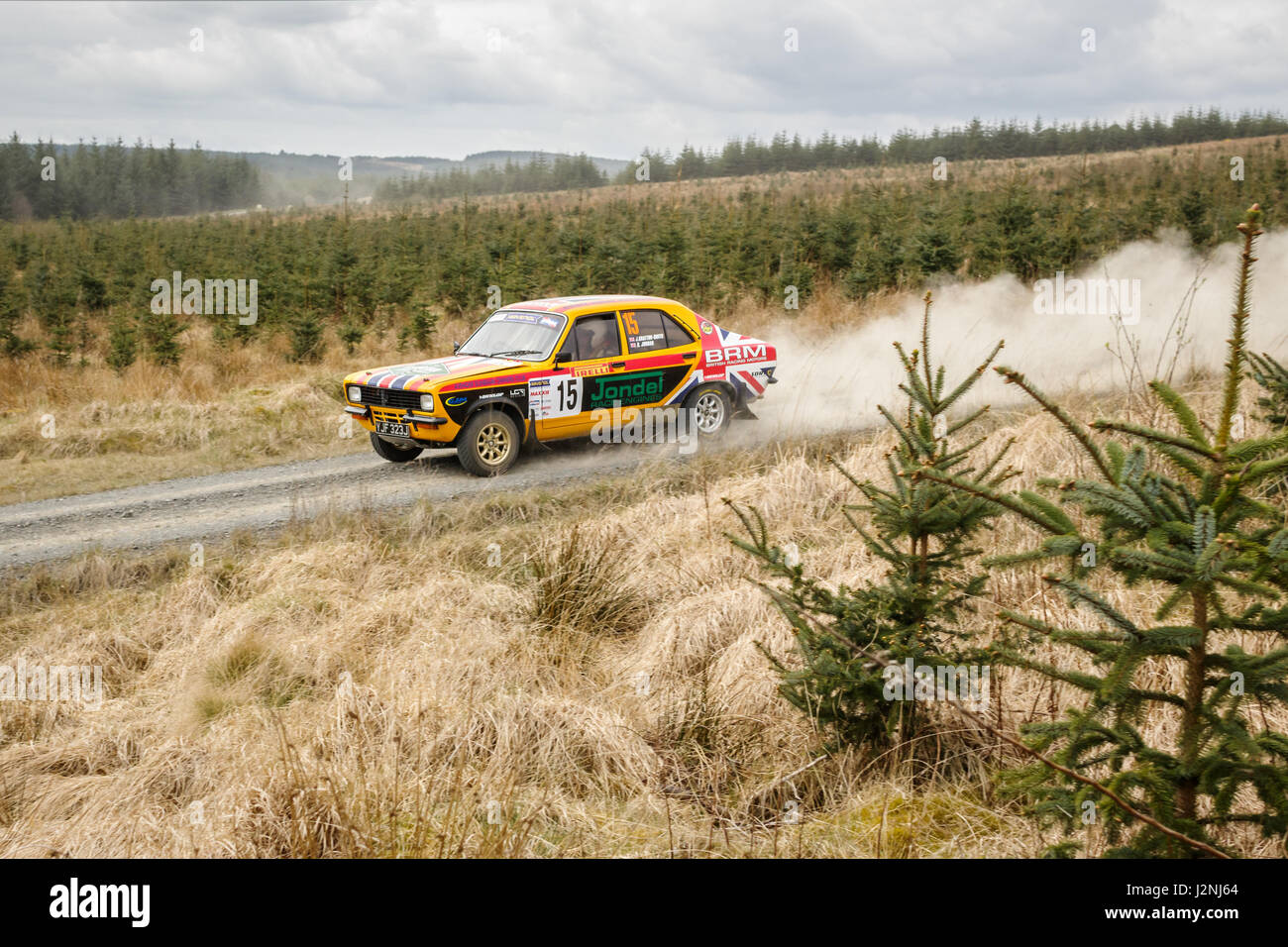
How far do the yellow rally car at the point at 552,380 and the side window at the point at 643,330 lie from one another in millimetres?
14

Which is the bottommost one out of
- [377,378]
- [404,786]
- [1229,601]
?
[404,786]

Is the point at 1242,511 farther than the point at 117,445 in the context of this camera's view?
No

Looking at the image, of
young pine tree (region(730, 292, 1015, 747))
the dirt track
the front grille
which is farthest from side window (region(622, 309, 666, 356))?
young pine tree (region(730, 292, 1015, 747))

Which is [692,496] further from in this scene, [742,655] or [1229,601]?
[1229,601]

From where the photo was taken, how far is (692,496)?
890 cm

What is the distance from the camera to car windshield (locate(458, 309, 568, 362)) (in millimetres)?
10875

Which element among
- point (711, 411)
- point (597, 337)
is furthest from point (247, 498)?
point (711, 411)

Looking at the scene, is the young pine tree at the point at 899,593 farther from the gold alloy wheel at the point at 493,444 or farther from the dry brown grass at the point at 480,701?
the gold alloy wheel at the point at 493,444

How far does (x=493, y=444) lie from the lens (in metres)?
10.6

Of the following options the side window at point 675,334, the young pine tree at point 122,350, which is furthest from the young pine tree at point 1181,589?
the young pine tree at point 122,350

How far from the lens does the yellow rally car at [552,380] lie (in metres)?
10.3

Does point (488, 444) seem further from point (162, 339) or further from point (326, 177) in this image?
point (326, 177)
